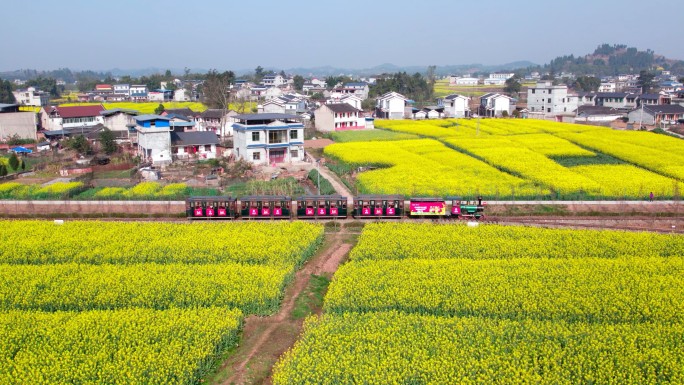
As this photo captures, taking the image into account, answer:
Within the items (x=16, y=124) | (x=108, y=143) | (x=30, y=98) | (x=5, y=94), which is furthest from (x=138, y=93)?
(x=108, y=143)

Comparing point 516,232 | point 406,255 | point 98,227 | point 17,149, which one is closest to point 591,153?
point 516,232

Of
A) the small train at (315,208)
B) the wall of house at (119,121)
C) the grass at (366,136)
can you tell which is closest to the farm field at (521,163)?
the grass at (366,136)

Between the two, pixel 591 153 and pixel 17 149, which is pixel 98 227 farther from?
pixel 591 153

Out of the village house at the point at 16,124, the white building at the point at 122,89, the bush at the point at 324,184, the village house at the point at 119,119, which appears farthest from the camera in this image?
the white building at the point at 122,89

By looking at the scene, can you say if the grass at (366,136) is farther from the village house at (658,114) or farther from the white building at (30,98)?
the white building at (30,98)

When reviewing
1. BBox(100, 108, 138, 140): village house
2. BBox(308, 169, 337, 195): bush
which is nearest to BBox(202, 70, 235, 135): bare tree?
BBox(100, 108, 138, 140): village house
